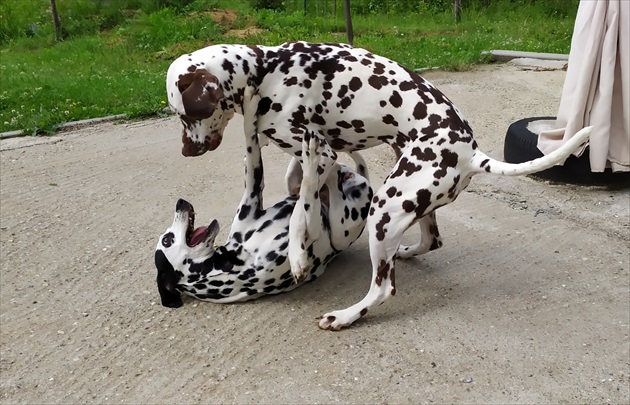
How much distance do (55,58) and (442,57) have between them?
5799mm

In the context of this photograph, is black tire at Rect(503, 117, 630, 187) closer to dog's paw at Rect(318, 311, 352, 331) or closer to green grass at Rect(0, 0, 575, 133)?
dog's paw at Rect(318, 311, 352, 331)

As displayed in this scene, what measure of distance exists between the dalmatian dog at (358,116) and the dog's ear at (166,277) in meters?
0.70

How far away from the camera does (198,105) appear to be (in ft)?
11.0

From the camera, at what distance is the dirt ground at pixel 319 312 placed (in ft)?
11.2

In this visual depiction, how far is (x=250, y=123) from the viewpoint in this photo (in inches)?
142

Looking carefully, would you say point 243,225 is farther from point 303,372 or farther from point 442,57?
point 442,57

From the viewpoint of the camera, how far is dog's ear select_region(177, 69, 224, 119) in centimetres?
333

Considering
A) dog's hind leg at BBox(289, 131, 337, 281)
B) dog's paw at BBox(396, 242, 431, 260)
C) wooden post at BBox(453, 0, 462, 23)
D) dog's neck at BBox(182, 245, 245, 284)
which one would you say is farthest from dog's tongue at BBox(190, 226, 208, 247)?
wooden post at BBox(453, 0, 462, 23)

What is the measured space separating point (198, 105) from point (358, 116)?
2.58ft

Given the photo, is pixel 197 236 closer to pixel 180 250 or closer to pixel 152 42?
pixel 180 250

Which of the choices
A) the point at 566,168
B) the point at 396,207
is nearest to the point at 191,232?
the point at 396,207

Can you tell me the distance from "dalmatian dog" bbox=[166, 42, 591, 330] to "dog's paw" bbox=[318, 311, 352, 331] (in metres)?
0.31

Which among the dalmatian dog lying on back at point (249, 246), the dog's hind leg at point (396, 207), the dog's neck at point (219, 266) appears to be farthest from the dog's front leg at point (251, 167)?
the dog's hind leg at point (396, 207)

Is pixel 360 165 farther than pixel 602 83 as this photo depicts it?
No
